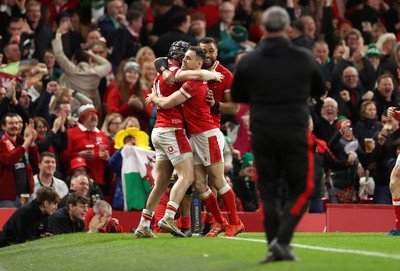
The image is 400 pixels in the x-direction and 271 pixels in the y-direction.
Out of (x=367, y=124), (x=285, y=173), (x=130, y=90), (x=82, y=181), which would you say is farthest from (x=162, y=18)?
(x=285, y=173)

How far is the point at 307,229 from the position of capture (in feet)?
67.2

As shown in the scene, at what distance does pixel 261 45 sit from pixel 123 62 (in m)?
11.5

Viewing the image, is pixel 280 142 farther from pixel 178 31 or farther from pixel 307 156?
pixel 178 31

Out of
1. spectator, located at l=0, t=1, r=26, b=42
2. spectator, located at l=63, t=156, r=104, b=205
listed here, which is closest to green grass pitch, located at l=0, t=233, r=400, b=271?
spectator, located at l=63, t=156, r=104, b=205

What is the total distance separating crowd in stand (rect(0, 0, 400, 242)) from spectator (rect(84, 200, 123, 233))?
65cm

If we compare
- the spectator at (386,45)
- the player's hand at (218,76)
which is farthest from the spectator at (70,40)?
the player's hand at (218,76)

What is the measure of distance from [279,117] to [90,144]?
10205 millimetres

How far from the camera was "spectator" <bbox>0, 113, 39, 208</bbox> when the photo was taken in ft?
66.6

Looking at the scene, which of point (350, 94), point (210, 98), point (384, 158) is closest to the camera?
point (210, 98)

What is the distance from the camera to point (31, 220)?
19.0 metres

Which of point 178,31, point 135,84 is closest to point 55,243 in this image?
point 135,84

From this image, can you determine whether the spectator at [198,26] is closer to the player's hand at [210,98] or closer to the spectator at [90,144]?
the spectator at [90,144]

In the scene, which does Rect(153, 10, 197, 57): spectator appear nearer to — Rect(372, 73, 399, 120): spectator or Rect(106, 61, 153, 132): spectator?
Rect(106, 61, 153, 132): spectator

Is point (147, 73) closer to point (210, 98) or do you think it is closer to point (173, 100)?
point (210, 98)
